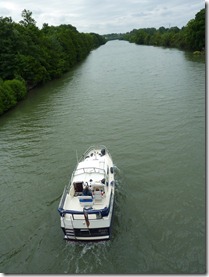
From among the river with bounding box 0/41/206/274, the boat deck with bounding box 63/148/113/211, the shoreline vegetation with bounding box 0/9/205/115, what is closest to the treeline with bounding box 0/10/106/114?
the shoreline vegetation with bounding box 0/9/205/115

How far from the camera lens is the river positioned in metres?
14.1

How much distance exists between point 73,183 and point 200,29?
7804 cm

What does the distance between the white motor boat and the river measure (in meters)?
0.74

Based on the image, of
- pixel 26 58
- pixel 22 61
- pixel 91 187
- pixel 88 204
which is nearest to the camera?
pixel 88 204

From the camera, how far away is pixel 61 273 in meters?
13.6

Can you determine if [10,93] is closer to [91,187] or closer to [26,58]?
[26,58]

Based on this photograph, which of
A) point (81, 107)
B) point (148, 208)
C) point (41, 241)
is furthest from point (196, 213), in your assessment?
point (81, 107)

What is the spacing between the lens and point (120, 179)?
20.2 m

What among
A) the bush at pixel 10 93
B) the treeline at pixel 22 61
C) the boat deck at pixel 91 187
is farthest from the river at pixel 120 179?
the treeline at pixel 22 61

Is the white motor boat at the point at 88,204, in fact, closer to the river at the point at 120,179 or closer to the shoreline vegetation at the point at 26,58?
the river at the point at 120,179

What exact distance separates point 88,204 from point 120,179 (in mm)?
5157

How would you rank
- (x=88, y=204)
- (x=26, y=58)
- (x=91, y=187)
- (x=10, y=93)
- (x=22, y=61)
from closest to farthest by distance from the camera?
(x=88, y=204), (x=91, y=187), (x=10, y=93), (x=22, y=61), (x=26, y=58)

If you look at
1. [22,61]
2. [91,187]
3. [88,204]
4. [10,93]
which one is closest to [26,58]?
[22,61]

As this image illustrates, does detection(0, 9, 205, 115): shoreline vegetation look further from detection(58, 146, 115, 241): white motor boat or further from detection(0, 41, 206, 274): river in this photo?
detection(58, 146, 115, 241): white motor boat
